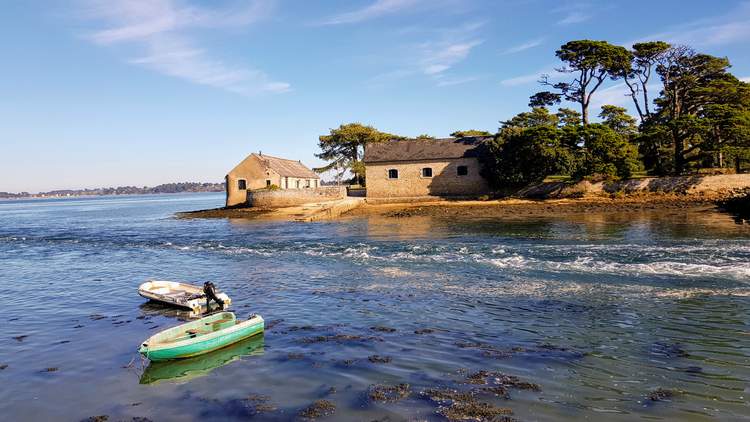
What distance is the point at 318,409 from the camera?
288 inches

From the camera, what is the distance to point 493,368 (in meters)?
8.54

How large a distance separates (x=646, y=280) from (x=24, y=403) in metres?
15.1

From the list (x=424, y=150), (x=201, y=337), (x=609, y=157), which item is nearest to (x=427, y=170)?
(x=424, y=150)

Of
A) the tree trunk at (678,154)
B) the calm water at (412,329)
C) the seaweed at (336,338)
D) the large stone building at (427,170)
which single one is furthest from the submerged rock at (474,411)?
the large stone building at (427,170)

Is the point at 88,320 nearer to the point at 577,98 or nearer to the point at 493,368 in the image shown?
the point at 493,368

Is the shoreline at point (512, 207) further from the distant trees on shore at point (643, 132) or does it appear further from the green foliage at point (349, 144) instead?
the green foliage at point (349, 144)

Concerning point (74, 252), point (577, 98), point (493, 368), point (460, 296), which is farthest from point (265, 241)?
point (577, 98)

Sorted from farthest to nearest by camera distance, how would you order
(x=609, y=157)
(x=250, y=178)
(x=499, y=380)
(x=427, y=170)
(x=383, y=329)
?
(x=250, y=178) → (x=427, y=170) → (x=609, y=157) → (x=383, y=329) → (x=499, y=380)

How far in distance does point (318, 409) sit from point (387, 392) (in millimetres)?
1122

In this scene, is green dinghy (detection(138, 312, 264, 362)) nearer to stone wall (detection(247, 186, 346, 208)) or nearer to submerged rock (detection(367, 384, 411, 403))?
submerged rock (detection(367, 384, 411, 403))

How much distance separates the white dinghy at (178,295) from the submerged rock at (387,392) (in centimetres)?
646

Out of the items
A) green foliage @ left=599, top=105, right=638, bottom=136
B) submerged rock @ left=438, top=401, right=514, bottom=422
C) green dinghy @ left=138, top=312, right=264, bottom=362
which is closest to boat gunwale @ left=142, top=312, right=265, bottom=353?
green dinghy @ left=138, top=312, right=264, bottom=362

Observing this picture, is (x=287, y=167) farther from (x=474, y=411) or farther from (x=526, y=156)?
(x=474, y=411)

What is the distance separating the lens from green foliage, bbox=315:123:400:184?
70.1 m
